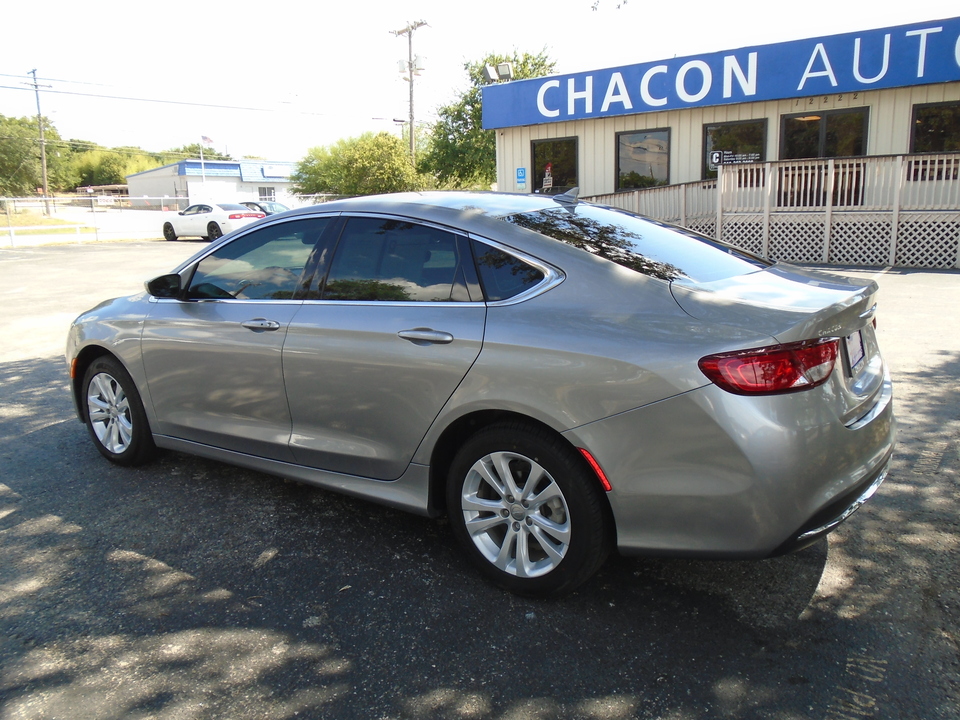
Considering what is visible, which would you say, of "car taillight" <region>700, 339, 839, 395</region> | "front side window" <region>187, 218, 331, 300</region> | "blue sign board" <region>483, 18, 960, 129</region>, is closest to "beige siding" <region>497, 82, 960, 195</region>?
"blue sign board" <region>483, 18, 960, 129</region>

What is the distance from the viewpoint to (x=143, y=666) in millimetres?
2803

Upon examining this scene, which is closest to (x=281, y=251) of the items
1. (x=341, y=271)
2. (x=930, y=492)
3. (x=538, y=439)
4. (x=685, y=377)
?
(x=341, y=271)

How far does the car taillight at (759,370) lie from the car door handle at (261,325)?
2.13 m

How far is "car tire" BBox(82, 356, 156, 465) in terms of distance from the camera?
4605 millimetres

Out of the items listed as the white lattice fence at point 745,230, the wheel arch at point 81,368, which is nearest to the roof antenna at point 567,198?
the wheel arch at point 81,368

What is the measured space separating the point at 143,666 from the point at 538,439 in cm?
167

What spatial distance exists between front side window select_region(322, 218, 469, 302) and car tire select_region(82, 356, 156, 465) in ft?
5.49

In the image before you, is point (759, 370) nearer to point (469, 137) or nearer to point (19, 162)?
point (469, 137)

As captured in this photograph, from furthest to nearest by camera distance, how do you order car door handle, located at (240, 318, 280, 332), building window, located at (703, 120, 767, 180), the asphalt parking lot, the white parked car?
the white parked car, building window, located at (703, 120, 767, 180), car door handle, located at (240, 318, 280, 332), the asphalt parking lot

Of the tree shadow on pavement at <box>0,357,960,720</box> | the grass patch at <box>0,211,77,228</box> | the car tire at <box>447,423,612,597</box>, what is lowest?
the tree shadow on pavement at <box>0,357,960,720</box>

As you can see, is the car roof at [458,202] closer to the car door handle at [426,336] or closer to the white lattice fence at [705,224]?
the car door handle at [426,336]

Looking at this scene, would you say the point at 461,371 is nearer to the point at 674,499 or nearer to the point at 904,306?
the point at 674,499

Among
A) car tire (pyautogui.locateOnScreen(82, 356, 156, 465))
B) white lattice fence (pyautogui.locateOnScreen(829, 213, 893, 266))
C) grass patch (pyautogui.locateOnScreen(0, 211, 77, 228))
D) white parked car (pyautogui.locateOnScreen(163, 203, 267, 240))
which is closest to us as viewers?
car tire (pyautogui.locateOnScreen(82, 356, 156, 465))

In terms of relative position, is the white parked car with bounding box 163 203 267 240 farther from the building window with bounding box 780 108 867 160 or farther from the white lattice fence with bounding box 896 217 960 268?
the white lattice fence with bounding box 896 217 960 268
